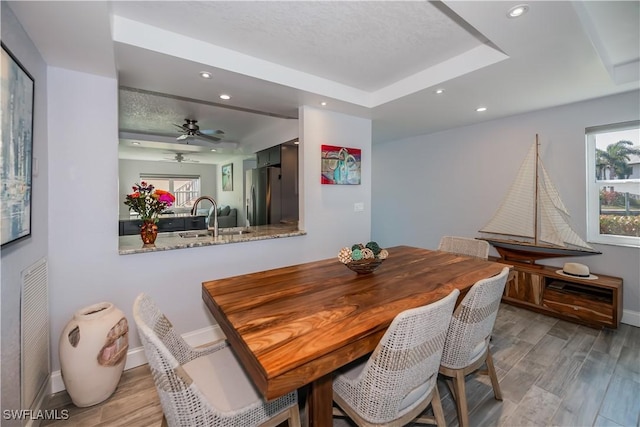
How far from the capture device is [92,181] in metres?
1.97

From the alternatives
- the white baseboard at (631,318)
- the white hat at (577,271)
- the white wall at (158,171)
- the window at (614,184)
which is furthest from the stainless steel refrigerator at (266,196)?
the white wall at (158,171)

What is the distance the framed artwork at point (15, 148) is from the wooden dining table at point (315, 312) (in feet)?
3.08

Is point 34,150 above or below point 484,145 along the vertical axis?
below

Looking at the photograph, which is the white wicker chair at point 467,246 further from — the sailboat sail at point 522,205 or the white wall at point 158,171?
the white wall at point 158,171

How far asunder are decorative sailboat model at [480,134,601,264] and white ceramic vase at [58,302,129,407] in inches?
158

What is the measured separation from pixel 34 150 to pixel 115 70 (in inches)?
30.3

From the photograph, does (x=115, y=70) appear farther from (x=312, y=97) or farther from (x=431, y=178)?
(x=431, y=178)

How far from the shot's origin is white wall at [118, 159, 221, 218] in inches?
312

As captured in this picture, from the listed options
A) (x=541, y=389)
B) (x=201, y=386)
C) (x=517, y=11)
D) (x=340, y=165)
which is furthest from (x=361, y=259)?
(x=340, y=165)

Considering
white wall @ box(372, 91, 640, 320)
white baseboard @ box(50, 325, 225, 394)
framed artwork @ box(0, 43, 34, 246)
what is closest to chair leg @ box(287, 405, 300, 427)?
white baseboard @ box(50, 325, 225, 394)

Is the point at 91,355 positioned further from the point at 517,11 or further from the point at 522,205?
the point at 522,205

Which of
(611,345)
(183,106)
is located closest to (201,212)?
(183,106)

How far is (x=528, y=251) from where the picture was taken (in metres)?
3.18

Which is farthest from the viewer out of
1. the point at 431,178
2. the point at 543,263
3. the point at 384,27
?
the point at 431,178
